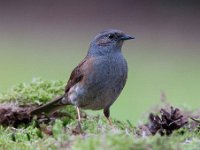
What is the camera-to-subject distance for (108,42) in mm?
7266

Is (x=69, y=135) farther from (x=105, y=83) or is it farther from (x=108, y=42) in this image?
(x=108, y=42)

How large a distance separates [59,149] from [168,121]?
4.24 ft

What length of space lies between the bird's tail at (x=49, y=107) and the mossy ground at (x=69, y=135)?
0.07 metres

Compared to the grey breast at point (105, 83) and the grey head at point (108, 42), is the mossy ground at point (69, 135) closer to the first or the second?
the grey breast at point (105, 83)

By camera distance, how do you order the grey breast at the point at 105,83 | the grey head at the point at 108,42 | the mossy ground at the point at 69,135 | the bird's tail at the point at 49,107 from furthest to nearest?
the grey head at the point at 108,42 < the grey breast at the point at 105,83 < the bird's tail at the point at 49,107 < the mossy ground at the point at 69,135

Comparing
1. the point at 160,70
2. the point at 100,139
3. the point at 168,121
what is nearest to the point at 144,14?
the point at 160,70

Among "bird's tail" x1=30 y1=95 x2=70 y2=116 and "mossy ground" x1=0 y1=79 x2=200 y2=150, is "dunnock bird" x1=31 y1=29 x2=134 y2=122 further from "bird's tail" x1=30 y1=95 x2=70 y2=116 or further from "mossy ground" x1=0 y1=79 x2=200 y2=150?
"mossy ground" x1=0 y1=79 x2=200 y2=150

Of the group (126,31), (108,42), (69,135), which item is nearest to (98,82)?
(108,42)

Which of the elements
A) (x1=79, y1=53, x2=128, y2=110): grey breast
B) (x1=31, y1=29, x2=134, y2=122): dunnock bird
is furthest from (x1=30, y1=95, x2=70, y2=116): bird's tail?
(x1=79, y1=53, x2=128, y2=110): grey breast

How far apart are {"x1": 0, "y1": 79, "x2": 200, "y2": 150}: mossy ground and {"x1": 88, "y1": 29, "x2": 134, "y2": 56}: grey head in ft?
1.92

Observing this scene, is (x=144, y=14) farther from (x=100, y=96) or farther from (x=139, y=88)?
(x=100, y=96)

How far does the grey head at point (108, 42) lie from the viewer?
23.6 feet

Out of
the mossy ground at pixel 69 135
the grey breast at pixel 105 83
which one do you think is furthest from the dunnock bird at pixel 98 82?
the mossy ground at pixel 69 135

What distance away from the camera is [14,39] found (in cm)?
1797
